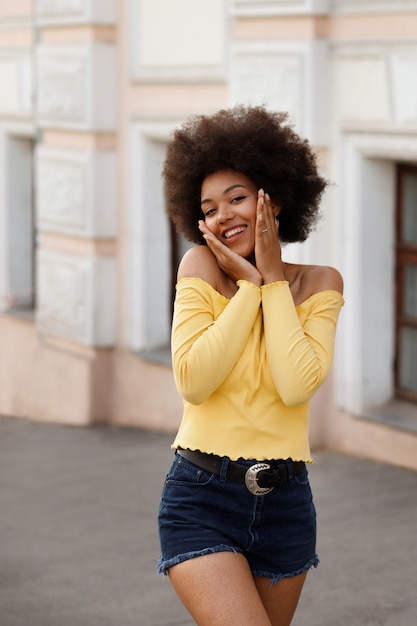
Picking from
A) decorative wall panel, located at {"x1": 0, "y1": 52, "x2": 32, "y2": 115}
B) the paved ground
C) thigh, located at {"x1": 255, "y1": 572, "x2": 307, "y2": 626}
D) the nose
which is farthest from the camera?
decorative wall panel, located at {"x1": 0, "y1": 52, "x2": 32, "y2": 115}

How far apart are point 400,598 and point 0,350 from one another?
7.07m

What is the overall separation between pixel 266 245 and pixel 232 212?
0.13 meters

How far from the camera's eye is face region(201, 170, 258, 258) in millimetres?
3598

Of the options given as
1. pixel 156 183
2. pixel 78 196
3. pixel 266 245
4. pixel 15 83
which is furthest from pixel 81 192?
pixel 266 245

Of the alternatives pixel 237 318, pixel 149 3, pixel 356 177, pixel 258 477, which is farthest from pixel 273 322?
pixel 149 3

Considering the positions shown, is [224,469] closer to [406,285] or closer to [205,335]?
[205,335]

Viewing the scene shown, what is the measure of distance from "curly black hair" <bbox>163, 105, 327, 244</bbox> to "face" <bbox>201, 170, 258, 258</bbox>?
0.06 m

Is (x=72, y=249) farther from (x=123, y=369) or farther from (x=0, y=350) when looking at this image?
(x=0, y=350)

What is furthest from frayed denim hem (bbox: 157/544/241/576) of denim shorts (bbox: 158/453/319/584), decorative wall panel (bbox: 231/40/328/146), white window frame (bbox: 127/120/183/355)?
white window frame (bbox: 127/120/183/355)

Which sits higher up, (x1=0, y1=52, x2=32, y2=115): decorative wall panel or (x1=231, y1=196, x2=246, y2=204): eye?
(x1=0, y1=52, x2=32, y2=115): decorative wall panel

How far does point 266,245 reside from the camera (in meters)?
3.55

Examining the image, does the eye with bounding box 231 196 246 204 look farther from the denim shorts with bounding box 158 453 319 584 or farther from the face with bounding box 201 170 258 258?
the denim shorts with bounding box 158 453 319 584

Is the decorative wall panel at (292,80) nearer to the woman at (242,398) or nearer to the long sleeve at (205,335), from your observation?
the woman at (242,398)

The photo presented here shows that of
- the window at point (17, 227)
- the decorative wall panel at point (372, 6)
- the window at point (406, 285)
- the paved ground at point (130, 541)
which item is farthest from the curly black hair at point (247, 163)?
the window at point (17, 227)
